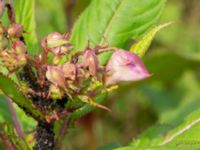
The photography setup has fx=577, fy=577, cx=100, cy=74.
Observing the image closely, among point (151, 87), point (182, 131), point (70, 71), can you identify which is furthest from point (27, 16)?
point (151, 87)

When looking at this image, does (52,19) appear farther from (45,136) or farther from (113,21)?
(45,136)

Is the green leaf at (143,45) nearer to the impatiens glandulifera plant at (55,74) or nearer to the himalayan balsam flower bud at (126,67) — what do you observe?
the impatiens glandulifera plant at (55,74)

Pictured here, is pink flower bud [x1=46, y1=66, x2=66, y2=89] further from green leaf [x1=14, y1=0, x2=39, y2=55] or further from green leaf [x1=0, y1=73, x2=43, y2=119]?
green leaf [x1=14, y1=0, x2=39, y2=55]

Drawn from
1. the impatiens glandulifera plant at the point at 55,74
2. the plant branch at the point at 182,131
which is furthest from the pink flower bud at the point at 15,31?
the plant branch at the point at 182,131

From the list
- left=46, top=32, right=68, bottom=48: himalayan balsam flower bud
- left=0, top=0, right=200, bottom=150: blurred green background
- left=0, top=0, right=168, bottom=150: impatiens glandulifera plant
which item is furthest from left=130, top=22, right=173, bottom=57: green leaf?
left=0, top=0, right=200, bottom=150: blurred green background

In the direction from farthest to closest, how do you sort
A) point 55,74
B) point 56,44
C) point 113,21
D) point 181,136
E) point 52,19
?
point 52,19, point 113,21, point 181,136, point 56,44, point 55,74
